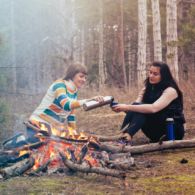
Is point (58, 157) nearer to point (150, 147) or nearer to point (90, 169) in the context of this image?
point (90, 169)

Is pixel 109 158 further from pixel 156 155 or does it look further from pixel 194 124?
pixel 194 124

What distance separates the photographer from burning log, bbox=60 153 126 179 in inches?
168

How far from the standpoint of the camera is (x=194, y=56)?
2395cm

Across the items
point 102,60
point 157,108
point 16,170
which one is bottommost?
point 16,170

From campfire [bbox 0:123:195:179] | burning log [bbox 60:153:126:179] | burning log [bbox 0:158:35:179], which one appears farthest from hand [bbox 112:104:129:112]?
burning log [bbox 0:158:35:179]

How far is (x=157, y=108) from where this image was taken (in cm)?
578

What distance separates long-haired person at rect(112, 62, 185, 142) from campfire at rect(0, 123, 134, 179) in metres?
0.83

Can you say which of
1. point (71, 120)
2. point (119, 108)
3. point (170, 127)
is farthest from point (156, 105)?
point (71, 120)

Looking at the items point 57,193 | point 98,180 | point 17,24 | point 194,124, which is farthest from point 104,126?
point 17,24

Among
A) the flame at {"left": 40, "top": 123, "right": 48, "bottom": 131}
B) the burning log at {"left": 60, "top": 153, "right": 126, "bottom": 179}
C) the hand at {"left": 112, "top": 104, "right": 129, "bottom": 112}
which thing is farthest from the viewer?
the hand at {"left": 112, "top": 104, "right": 129, "bottom": 112}

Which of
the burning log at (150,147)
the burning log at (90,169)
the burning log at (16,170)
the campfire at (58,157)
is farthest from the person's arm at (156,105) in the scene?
the burning log at (16,170)

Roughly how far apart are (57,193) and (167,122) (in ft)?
7.99

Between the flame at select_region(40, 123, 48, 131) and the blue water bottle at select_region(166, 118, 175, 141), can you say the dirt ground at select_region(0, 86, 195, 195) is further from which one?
the flame at select_region(40, 123, 48, 131)

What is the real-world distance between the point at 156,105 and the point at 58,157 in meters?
1.66
